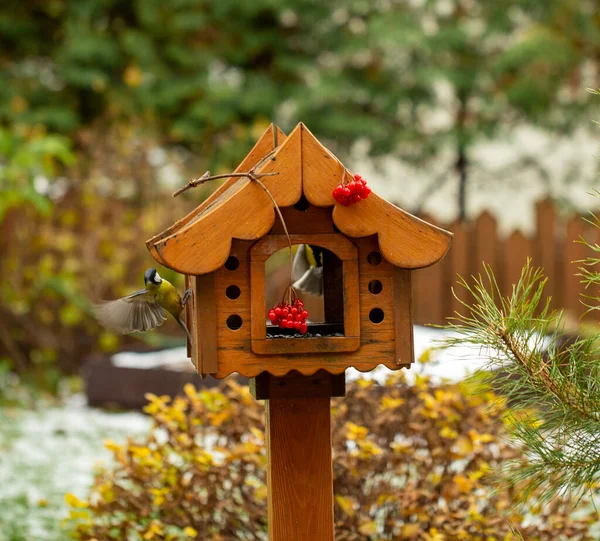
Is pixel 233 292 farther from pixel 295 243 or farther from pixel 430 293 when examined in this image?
pixel 430 293

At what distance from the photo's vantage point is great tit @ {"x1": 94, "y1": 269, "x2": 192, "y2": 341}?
2.36 meters

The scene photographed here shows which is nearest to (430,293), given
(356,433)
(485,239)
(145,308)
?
(485,239)

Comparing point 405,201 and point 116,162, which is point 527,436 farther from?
point 405,201

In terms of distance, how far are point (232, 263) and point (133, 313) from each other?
18.6 inches

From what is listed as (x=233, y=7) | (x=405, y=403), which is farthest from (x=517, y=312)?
(x=233, y=7)

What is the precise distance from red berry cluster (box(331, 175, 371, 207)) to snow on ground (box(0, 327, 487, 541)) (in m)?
1.36

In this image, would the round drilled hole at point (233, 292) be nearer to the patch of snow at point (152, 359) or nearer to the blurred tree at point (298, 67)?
the patch of snow at point (152, 359)

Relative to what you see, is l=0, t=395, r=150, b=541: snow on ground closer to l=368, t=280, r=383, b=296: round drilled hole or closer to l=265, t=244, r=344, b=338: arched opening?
l=265, t=244, r=344, b=338: arched opening

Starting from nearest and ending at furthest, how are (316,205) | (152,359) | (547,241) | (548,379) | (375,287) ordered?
(548,379) < (316,205) < (375,287) < (152,359) < (547,241)

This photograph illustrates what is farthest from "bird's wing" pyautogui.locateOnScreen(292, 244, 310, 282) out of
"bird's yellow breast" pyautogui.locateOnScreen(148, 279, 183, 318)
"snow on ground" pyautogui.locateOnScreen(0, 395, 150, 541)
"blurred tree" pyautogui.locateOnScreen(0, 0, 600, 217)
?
"blurred tree" pyautogui.locateOnScreen(0, 0, 600, 217)

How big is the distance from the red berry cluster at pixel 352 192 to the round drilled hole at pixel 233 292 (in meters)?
0.33

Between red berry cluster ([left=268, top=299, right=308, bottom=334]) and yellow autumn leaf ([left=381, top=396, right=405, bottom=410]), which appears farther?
yellow autumn leaf ([left=381, top=396, right=405, bottom=410])

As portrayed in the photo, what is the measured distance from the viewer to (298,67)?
30.7 feet

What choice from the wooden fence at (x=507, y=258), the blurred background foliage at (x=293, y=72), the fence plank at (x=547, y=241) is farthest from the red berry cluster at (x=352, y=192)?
the blurred background foliage at (x=293, y=72)
